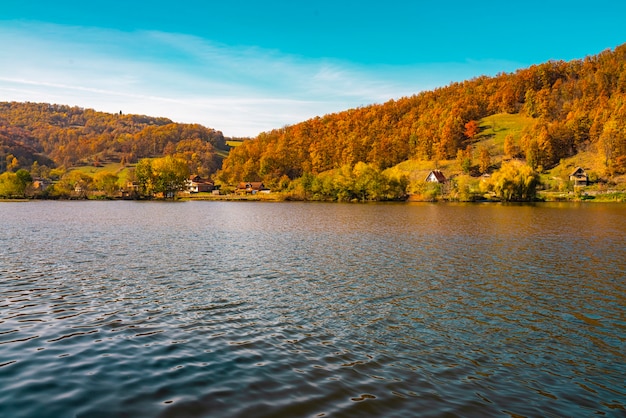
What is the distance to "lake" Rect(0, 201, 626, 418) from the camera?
1055 centimetres

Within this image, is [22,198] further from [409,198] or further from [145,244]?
[145,244]

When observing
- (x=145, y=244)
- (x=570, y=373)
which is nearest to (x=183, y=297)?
(x=570, y=373)

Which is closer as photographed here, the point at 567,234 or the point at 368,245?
the point at 368,245

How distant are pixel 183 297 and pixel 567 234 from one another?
4607 centimetres

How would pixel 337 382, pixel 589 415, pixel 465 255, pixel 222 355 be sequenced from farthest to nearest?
pixel 465 255
pixel 222 355
pixel 337 382
pixel 589 415

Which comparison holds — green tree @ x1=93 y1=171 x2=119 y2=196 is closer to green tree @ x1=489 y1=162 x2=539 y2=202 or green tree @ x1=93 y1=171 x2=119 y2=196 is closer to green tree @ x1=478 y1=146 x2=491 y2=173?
green tree @ x1=489 y1=162 x2=539 y2=202

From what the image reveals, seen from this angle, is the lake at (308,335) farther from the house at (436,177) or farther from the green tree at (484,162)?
the green tree at (484,162)

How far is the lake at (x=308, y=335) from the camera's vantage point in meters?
10.6

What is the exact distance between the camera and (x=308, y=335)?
15461mm

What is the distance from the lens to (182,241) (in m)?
41.7

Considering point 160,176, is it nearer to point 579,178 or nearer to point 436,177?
point 436,177

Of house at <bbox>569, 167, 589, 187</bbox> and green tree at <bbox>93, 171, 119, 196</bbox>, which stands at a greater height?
house at <bbox>569, 167, 589, 187</bbox>

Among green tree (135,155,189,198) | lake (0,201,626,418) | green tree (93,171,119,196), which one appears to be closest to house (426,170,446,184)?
green tree (135,155,189,198)

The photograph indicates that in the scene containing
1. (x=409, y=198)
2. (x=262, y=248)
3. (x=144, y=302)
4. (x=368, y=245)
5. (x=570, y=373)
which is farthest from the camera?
(x=409, y=198)
